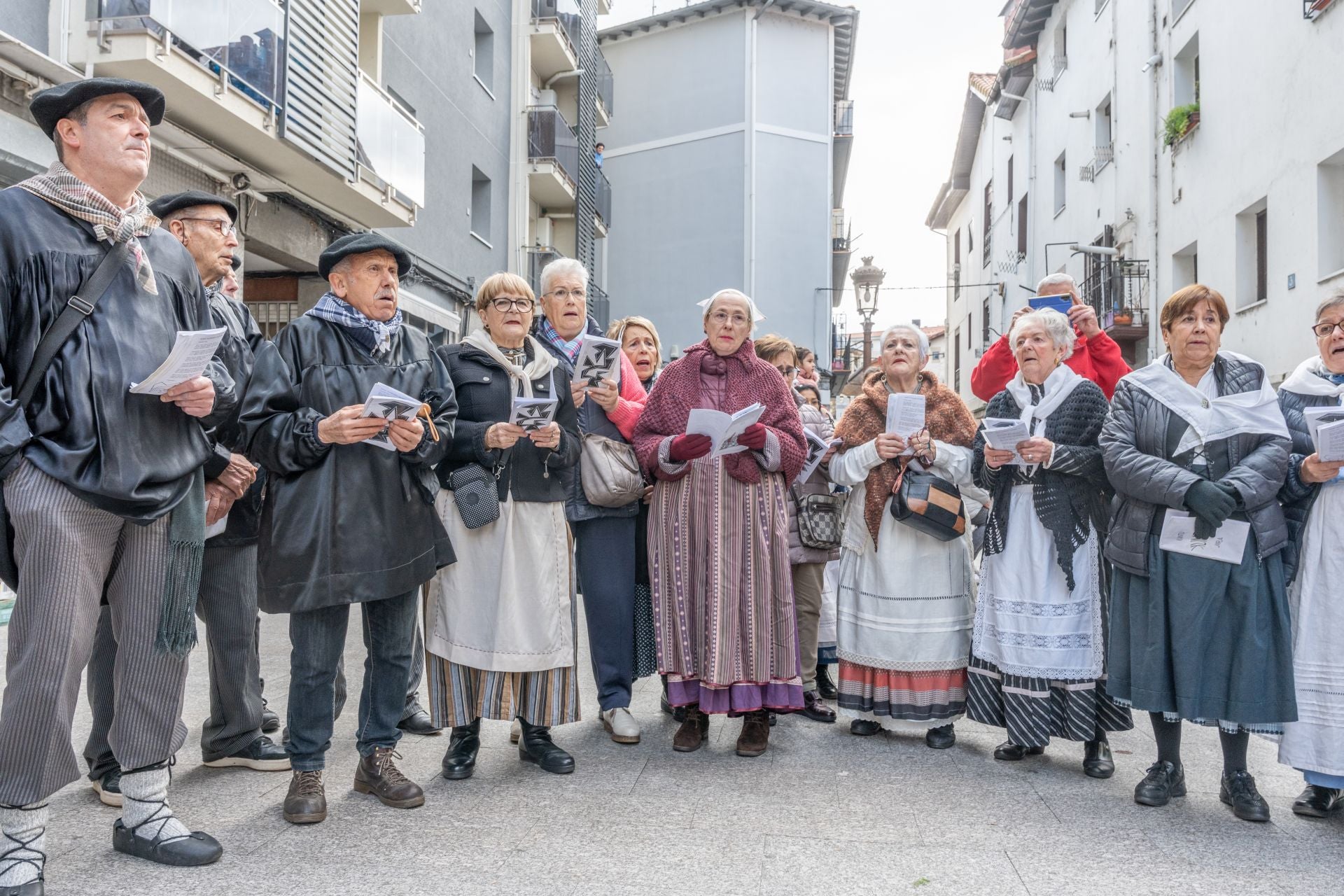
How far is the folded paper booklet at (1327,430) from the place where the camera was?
3646mm

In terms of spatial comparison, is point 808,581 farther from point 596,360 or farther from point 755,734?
point 596,360

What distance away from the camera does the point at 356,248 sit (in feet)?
12.7

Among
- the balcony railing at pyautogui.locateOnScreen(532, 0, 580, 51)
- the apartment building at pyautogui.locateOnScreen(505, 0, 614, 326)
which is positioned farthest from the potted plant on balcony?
the balcony railing at pyautogui.locateOnScreen(532, 0, 580, 51)

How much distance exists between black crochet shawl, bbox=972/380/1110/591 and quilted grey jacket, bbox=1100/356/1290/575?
0.60 ft

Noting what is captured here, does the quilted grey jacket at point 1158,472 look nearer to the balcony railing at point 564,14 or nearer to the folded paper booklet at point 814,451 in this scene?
the folded paper booklet at point 814,451

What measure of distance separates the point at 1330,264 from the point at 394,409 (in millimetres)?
10212

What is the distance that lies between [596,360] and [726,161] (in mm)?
23946

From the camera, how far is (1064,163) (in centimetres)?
2125

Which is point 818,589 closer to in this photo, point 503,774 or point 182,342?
point 503,774

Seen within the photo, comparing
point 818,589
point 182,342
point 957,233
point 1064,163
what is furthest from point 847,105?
point 182,342

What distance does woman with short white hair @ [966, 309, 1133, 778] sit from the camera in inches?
179

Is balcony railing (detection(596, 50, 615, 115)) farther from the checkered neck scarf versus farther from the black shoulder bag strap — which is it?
the black shoulder bag strap

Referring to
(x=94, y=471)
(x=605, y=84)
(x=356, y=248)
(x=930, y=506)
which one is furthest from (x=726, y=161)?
(x=94, y=471)

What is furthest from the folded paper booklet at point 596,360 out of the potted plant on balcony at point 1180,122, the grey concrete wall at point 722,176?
the grey concrete wall at point 722,176
